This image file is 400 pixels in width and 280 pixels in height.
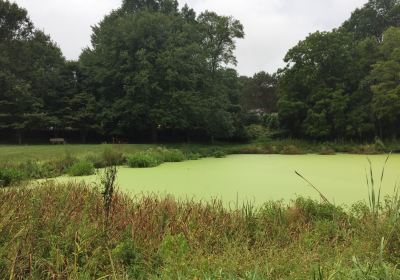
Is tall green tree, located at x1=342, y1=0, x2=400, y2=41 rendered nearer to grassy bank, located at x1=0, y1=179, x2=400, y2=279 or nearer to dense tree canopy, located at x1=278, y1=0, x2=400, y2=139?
dense tree canopy, located at x1=278, y1=0, x2=400, y2=139

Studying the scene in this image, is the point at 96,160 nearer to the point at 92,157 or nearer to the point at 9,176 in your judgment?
the point at 92,157

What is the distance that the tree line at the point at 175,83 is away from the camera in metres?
21.1

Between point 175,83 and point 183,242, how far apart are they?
1899 centimetres

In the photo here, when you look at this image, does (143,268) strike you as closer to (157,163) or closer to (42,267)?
(42,267)

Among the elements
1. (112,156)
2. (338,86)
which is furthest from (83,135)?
(338,86)

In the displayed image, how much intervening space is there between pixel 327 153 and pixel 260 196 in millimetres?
13001

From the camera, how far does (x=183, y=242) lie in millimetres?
3295

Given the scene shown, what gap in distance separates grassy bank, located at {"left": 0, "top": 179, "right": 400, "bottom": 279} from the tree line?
16117 millimetres

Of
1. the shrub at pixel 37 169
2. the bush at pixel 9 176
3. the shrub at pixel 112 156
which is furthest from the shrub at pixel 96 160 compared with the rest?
the bush at pixel 9 176

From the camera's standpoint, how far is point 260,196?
6.92 meters

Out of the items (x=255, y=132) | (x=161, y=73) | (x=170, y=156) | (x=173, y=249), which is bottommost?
(x=173, y=249)

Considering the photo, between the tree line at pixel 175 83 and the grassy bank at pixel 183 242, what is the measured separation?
16.1 meters

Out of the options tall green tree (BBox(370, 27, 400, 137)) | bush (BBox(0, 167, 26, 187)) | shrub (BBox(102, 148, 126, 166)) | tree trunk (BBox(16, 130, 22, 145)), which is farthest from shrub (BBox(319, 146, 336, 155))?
tree trunk (BBox(16, 130, 22, 145))

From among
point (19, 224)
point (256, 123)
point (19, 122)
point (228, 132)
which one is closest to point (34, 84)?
point (19, 122)
